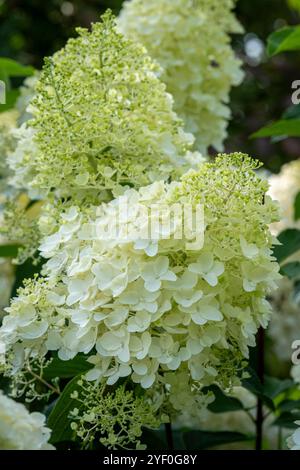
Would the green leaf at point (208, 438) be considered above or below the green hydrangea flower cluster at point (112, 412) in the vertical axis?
below

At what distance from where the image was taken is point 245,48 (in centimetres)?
404

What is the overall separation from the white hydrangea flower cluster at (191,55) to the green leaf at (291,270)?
41 centimetres

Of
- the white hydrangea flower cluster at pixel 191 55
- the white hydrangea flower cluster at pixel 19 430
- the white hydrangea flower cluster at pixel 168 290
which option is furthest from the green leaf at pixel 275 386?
the white hydrangea flower cluster at pixel 19 430

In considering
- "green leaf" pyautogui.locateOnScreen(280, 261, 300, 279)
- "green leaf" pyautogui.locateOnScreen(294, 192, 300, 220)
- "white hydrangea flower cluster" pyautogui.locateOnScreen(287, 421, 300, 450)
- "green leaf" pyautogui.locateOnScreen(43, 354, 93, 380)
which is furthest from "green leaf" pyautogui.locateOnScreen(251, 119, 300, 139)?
"white hydrangea flower cluster" pyautogui.locateOnScreen(287, 421, 300, 450)

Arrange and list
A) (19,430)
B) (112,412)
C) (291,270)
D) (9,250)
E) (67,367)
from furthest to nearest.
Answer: (9,250) < (291,270) < (67,367) < (112,412) < (19,430)

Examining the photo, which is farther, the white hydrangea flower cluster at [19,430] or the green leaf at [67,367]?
the green leaf at [67,367]

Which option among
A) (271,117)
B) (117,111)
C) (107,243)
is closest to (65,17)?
(271,117)

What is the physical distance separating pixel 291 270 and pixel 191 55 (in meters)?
0.63

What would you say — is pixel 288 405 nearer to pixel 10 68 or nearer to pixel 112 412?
pixel 112 412

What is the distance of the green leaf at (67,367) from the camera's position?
4.62ft

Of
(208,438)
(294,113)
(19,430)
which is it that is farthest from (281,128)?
(19,430)

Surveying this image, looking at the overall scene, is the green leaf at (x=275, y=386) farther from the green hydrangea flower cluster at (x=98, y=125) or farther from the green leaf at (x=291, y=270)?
the green hydrangea flower cluster at (x=98, y=125)

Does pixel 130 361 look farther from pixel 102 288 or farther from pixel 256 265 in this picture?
pixel 256 265

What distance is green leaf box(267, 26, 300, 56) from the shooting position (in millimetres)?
1794
